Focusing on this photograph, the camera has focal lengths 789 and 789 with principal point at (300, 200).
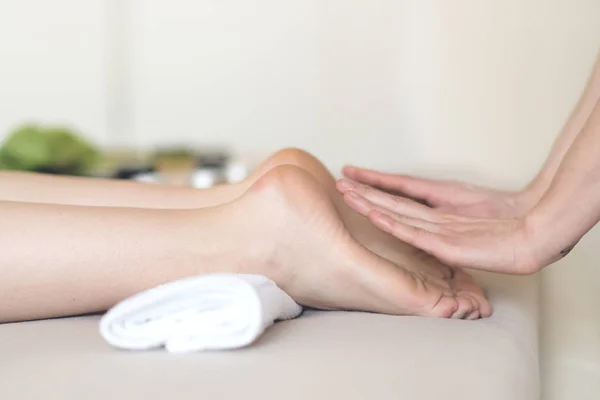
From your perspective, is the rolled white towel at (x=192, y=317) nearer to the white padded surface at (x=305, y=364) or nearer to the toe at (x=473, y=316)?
the white padded surface at (x=305, y=364)

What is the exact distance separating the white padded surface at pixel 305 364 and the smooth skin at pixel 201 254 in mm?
34

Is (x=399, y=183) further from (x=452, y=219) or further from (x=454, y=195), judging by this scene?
(x=452, y=219)

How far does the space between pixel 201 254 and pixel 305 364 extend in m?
0.25

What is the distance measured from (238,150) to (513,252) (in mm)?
1760

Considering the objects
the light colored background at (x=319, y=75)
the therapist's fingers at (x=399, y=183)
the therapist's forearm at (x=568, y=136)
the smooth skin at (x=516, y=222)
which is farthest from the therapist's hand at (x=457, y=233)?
the light colored background at (x=319, y=75)

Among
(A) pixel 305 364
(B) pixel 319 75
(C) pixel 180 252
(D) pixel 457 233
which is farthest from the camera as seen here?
(B) pixel 319 75

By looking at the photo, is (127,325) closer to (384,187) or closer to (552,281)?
(384,187)

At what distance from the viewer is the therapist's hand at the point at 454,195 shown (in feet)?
4.47

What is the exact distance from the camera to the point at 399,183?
1.38 meters

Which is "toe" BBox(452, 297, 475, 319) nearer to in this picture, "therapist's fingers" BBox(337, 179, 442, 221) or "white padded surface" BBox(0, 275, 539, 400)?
"white padded surface" BBox(0, 275, 539, 400)

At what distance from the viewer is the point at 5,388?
753 millimetres

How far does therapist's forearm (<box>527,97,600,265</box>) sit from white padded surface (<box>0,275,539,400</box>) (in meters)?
0.12

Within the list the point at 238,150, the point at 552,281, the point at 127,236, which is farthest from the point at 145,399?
the point at 238,150

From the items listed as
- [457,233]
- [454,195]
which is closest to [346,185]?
[457,233]
